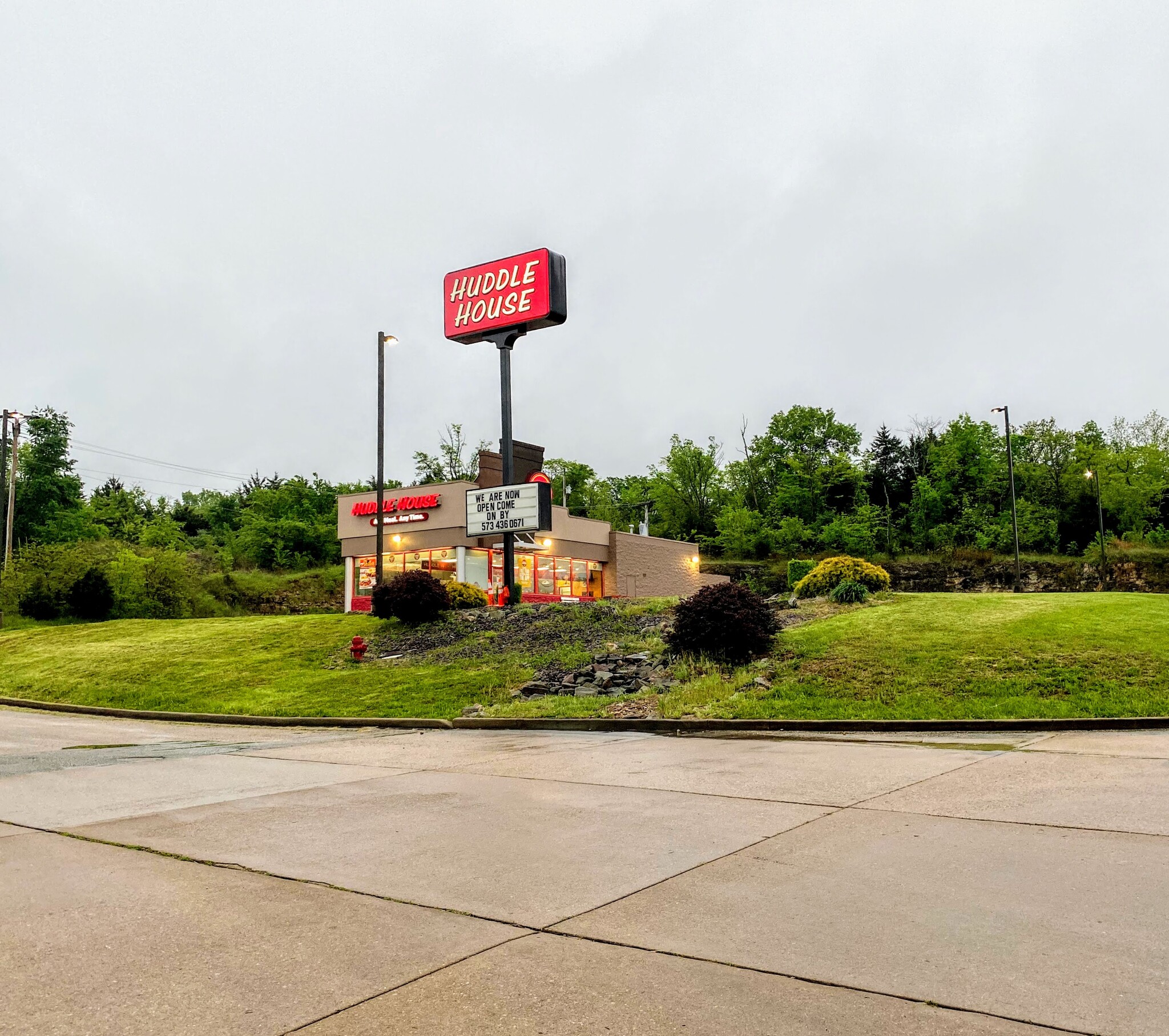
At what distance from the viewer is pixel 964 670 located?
16609mm

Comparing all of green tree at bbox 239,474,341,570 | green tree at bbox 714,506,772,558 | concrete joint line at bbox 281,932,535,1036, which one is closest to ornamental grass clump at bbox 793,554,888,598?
concrete joint line at bbox 281,932,535,1036

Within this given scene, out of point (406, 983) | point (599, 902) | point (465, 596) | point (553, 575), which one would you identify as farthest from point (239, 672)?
point (553, 575)

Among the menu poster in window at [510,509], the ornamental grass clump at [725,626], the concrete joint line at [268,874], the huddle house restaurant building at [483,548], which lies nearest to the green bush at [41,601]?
the huddle house restaurant building at [483,548]

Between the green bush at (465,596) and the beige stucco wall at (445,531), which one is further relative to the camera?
the beige stucco wall at (445,531)

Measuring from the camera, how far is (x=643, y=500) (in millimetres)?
92125

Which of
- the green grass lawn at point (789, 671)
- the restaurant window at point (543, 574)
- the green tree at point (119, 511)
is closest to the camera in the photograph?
the green grass lawn at point (789, 671)

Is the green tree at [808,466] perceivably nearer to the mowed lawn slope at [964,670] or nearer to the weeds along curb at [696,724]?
the mowed lawn slope at [964,670]

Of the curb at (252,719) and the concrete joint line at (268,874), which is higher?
the concrete joint line at (268,874)

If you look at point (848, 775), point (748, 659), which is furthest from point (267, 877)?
point (748, 659)

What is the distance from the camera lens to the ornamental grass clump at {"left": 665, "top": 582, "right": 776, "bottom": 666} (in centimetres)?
1883

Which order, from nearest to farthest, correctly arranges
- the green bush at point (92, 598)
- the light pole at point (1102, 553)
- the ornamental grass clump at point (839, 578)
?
the ornamental grass clump at point (839, 578), the green bush at point (92, 598), the light pole at point (1102, 553)

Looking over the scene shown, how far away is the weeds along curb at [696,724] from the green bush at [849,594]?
39.1ft

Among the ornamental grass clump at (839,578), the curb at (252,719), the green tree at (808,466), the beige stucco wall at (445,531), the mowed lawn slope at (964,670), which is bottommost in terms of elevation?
the curb at (252,719)

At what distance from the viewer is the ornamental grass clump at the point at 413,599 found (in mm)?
27844
